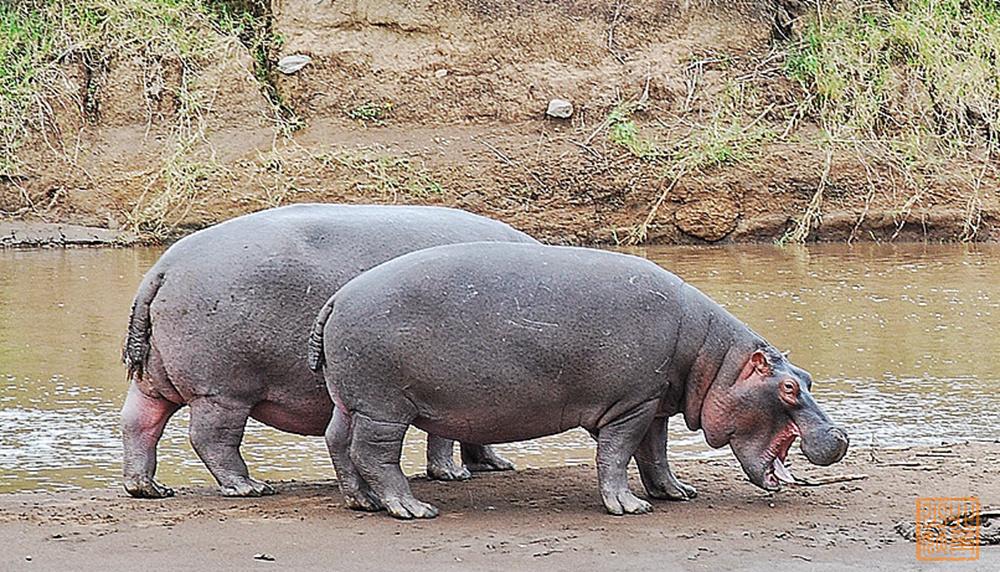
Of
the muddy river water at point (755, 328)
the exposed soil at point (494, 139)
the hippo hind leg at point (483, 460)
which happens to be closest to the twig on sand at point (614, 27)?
the exposed soil at point (494, 139)

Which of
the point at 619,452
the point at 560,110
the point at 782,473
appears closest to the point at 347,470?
the point at 619,452

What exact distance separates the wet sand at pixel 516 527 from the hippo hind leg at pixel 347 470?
0.18 feet

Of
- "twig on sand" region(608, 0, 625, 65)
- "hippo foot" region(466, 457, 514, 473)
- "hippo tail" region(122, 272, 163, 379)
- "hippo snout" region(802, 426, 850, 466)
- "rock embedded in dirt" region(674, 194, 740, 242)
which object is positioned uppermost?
"twig on sand" region(608, 0, 625, 65)

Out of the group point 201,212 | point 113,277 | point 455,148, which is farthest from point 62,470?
point 455,148

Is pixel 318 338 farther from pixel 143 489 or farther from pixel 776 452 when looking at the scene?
pixel 776 452

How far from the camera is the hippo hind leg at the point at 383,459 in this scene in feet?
16.2

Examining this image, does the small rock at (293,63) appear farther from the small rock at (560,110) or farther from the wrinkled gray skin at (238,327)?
the wrinkled gray skin at (238,327)

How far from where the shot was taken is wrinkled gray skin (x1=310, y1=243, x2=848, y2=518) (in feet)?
16.1

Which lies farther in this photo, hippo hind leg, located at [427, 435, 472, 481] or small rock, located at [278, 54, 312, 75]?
small rock, located at [278, 54, 312, 75]

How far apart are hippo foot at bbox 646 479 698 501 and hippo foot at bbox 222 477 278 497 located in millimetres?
1276

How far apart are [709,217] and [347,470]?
31.1 ft

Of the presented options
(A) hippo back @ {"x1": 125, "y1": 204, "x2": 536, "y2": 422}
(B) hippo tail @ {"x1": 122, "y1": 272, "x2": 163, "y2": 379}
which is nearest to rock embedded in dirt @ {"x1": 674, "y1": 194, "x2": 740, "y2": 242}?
(A) hippo back @ {"x1": 125, "y1": 204, "x2": 536, "y2": 422}

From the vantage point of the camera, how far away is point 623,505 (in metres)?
4.98

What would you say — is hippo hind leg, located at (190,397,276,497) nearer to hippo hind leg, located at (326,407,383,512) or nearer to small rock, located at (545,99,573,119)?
hippo hind leg, located at (326,407,383,512)
